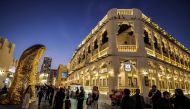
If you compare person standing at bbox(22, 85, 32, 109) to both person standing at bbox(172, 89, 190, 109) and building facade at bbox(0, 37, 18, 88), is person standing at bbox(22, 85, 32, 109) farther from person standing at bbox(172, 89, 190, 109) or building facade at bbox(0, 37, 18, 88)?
building facade at bbox(0, 37, 18, 88)

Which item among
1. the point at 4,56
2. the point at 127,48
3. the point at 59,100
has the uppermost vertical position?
the point at 127,48

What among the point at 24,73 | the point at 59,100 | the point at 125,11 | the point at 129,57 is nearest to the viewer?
the point at 59,100

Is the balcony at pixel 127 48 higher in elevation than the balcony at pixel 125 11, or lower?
lower

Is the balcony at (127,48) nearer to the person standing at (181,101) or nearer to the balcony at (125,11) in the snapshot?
the balcony at (125,11)

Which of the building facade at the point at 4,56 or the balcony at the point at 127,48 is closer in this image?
the balcony at the point at 127,48

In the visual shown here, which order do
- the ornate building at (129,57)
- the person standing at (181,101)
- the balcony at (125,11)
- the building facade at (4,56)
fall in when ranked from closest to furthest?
1. the person standing at (181,101)
2. the ornate building at (129,57)
3. the balcony at (125,11)
4. the building facade at (4,56)

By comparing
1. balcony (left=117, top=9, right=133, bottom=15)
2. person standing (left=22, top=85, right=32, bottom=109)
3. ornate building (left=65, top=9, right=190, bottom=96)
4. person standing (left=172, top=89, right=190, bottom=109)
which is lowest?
person standing (left=22, top=85, right=32, bottom=109)

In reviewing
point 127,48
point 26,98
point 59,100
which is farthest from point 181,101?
point 127,48

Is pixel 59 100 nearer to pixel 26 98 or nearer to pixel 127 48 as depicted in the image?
pixel 26 98

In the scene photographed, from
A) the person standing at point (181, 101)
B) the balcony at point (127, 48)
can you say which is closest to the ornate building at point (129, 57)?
the balcony at point (127, 48)

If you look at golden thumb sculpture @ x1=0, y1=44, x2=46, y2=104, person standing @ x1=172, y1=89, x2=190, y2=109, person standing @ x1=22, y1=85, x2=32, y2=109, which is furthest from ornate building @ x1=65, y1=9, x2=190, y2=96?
person standing @ x1=172, y1=89, x2=190, y2=109

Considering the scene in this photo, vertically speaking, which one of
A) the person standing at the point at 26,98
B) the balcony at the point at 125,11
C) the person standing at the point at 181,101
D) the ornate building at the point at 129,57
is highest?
the balcony at the point at 125,11

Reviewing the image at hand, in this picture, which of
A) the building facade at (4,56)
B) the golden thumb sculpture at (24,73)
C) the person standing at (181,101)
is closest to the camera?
the person standing at (181,101)

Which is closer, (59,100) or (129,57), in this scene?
(59,100)
